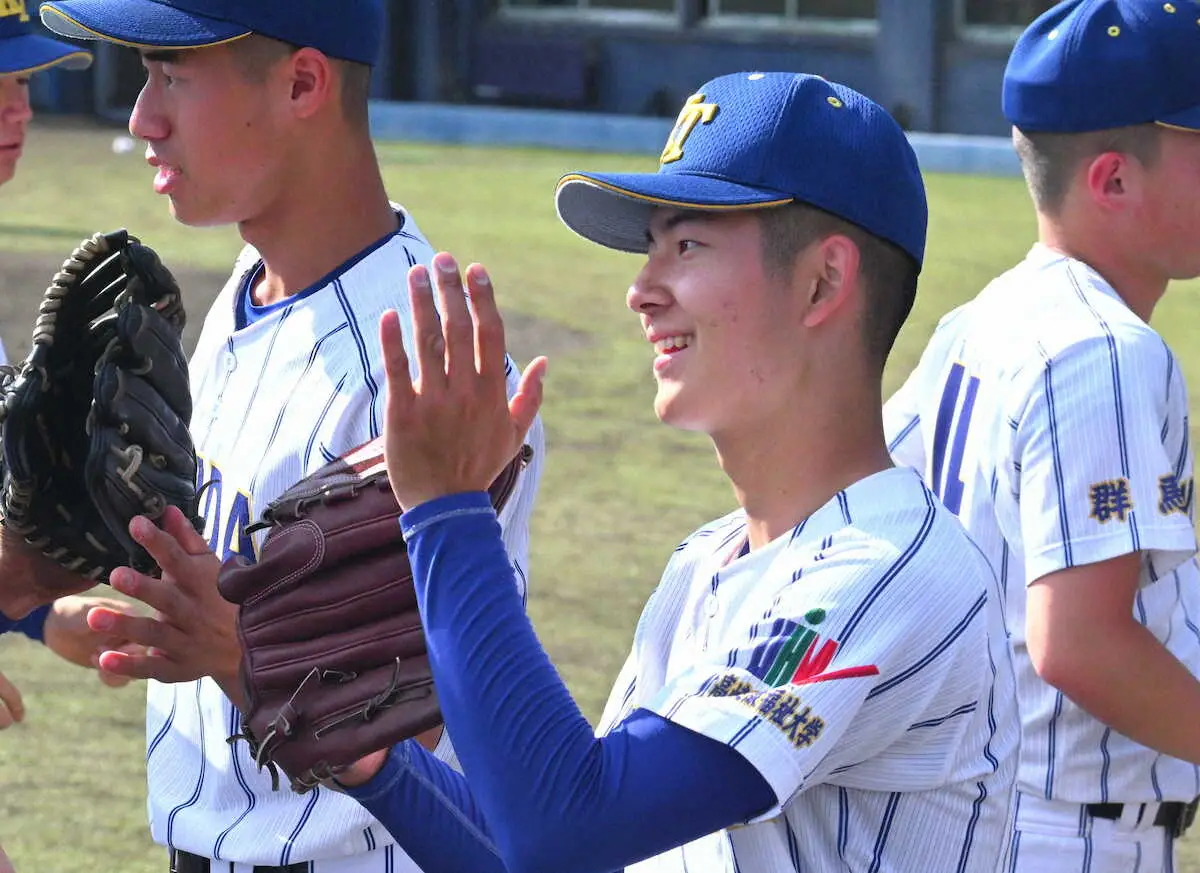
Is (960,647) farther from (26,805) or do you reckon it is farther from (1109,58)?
(26,805)

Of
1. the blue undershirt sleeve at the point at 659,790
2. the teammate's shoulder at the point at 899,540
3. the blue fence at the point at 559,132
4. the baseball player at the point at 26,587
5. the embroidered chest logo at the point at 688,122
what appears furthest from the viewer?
the blue fence at the point at 559,132

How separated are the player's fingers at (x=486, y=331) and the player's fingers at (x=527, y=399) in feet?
0.31

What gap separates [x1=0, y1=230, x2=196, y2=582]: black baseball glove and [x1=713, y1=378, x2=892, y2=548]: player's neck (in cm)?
84

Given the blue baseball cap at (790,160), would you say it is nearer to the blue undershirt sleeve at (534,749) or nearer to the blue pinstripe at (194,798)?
the blue undershirt sleeve at (534,749)

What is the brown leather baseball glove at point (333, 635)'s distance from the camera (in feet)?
7.68

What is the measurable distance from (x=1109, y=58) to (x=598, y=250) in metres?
13.4

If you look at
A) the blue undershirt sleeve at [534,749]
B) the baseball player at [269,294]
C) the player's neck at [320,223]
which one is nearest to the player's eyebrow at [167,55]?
the baseball player at [269,294]

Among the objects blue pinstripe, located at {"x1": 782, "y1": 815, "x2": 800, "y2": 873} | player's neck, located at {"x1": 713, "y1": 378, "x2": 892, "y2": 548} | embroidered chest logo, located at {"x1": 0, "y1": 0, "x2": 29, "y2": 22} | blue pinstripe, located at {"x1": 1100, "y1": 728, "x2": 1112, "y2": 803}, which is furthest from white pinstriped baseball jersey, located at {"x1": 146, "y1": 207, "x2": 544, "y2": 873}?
embroidered chest logo, located at {"x1": 0, "y1": 0, "x2": 29, "y2": 22}

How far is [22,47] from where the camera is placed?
14.0ft

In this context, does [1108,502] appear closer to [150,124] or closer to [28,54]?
[150,124]

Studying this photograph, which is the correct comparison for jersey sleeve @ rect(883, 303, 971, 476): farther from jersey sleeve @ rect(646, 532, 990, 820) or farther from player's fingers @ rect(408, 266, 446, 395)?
player's fingers @ rect(408, 266, 446, 395)

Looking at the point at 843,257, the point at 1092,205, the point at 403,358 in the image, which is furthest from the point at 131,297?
the point at 1092,205

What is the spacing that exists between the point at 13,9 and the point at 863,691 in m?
3.19

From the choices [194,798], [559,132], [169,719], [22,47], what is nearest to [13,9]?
[22,47]
